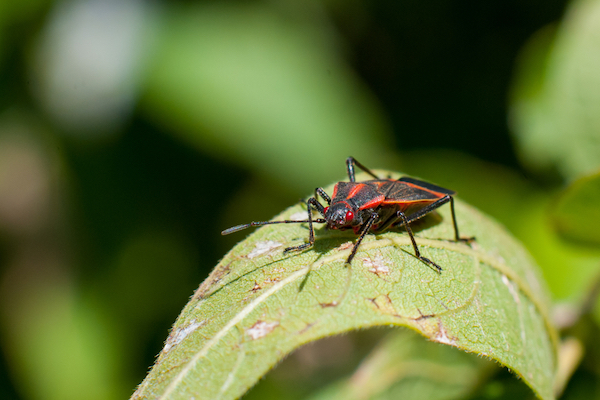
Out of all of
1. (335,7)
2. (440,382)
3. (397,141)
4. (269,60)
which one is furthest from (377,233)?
(335,7)

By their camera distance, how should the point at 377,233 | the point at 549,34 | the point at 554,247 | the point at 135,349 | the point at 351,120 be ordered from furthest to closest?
the point at 351,120 → the point at 135,349 → the point at 549,34 → the point at 554,247 → the point at 377,233

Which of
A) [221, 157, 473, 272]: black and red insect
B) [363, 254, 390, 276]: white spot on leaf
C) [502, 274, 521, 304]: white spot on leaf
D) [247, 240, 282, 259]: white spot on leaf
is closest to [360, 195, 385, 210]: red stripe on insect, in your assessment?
[221, 157, 473, 272]: black and red insect

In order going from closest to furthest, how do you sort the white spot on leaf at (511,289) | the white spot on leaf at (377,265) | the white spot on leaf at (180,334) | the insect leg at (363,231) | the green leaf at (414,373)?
the white spot on leaf at (180,334) → the white spot on leaf at (377,265) → the insect leg at (363,231) → the white spot on leaf at (511,289) → the green leaf at (414,373)

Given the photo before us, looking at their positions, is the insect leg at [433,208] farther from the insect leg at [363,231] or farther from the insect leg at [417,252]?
the insect leg at [363,231]

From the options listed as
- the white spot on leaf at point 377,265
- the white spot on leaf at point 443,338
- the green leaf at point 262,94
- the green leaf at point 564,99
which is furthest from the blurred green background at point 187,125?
the white spot on leaf at point 443,338

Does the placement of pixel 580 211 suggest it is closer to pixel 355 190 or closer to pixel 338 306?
pixel 355 190

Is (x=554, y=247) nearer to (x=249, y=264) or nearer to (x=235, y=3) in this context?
(x=249, y=264)

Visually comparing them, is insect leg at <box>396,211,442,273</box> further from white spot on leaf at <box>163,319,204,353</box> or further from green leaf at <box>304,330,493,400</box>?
A: white spot on leaf at <box>163,319,204,353</box>
